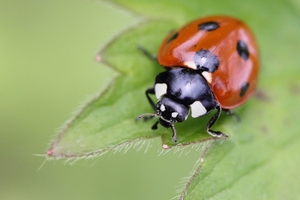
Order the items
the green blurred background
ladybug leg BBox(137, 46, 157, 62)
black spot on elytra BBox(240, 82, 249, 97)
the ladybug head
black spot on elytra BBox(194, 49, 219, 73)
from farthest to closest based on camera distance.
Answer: the green blurred background < ladybug leg BBox(137, 46, 157, 62) < black spot on elytra BBox(240, 82, 249, 97) < black spot on elytra BBox(194, 49, 219, 73) < the ladybug head

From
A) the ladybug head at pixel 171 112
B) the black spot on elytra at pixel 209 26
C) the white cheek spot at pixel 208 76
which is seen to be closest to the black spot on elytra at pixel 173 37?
the black spot on elytra at pixel 209 26

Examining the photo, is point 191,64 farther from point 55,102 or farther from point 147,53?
point 55,102

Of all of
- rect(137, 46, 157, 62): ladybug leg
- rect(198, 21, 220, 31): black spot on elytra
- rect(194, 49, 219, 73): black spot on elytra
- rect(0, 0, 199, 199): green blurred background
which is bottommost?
rect(0, 0, 199, 199): green blurred background

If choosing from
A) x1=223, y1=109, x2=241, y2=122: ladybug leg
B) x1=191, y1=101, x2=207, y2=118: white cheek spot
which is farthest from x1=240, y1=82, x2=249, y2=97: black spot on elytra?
x1=191, y1=101, x2=207, y2=118: white cheek spot

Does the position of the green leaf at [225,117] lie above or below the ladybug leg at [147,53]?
below

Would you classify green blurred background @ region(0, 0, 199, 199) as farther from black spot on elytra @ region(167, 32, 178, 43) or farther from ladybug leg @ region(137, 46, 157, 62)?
black spot on elytra @ region(167, 32, 178, 43)

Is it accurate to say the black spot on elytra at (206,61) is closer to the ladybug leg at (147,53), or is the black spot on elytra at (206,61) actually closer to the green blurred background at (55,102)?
the ladybug leg at (147,53)
